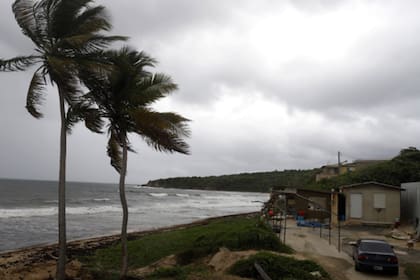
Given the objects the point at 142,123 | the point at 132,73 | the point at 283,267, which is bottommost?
the point at 283,267

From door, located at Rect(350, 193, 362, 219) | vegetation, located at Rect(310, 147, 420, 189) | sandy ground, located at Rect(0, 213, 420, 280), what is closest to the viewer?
sandy ground, located at Rect(0, 213, 420, 280)

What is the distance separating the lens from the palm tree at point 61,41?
10797 millimetres

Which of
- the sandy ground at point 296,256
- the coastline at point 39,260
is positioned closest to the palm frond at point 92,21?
the sandy ground at point 296,256

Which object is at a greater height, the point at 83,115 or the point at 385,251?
the point at 83,115

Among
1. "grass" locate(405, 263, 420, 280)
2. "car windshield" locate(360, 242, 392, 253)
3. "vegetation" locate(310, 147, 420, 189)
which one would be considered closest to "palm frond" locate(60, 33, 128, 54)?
"car windshield" locate(360, 242, 392, 253)

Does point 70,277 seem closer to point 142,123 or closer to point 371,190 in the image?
point 142,123

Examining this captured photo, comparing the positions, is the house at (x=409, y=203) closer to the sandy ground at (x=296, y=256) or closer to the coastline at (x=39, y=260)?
the sandy ground at (x=296, y=256)

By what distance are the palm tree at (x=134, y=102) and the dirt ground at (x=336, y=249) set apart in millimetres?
6921

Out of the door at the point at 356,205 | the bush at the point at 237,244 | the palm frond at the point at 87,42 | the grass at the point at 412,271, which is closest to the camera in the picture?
the palm frond at the point at 87,42

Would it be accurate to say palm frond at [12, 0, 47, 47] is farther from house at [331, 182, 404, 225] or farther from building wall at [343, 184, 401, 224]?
building wall at [343, 184, 401, 224]

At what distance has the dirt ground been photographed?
14828 mm

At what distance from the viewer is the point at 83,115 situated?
1177 cm

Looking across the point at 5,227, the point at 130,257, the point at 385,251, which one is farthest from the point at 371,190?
the point at 5,227

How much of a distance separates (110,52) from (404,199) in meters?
27.4
